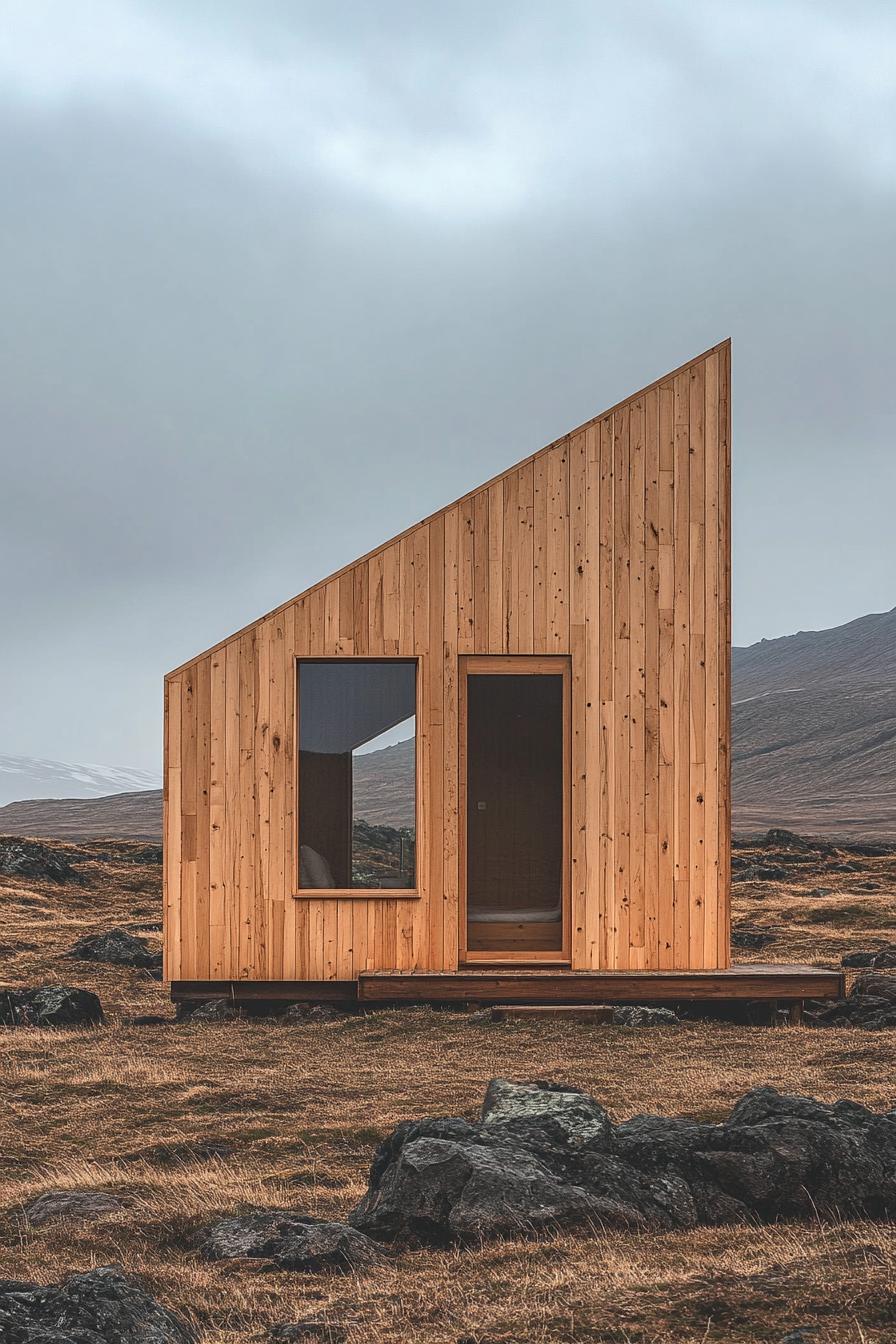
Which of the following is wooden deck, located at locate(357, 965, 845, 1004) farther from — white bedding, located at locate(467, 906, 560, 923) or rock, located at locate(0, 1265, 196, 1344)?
rock, located at locate(0, 1265, 196, 1344)

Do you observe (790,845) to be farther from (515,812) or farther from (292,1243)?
(292,1243)

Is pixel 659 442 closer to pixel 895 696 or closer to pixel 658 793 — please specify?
pixel 658 793

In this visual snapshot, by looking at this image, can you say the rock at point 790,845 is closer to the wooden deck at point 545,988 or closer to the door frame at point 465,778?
the wooden deck at point 545,988

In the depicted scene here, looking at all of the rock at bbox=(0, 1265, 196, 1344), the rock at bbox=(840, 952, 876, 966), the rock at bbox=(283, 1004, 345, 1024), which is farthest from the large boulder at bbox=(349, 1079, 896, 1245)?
the rock at bbox=(840, 952, 876, 966)

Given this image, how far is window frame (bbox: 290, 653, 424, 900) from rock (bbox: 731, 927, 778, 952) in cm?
721

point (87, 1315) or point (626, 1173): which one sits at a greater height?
point (87, 1315)

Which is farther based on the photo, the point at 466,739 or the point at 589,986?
the point at 466,739

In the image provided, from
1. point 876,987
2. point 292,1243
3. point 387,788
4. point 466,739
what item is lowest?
point 876,987

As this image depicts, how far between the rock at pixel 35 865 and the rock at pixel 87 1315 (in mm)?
21165

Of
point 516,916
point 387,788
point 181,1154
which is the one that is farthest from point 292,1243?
point 516,916

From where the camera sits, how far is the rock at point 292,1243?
15.3 feet

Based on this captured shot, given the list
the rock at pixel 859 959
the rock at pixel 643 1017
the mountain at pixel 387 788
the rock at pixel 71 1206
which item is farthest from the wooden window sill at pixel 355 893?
the rock at pixel 859 959

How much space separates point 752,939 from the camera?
58.6ft

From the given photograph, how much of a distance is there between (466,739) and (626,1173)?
6.57 meters
